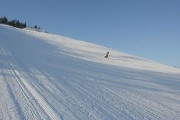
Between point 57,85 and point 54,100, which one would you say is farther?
point 57,85

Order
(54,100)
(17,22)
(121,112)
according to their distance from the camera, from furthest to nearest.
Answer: (17,22) < (54,100) < (121,112)

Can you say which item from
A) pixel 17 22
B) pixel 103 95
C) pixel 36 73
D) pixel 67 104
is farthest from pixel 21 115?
pixel 17 22

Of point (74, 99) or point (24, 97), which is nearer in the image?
point (24, 97)

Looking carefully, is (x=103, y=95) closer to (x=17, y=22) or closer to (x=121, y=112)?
(x=121, y=112)

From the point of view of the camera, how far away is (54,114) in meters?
6.06

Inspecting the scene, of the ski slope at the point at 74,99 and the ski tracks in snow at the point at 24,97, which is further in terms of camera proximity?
the ski slope at the point at 74,99

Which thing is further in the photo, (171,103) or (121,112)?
(171,103)

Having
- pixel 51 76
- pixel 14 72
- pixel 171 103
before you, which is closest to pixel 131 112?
pixel 171 103

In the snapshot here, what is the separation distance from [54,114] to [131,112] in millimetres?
2121

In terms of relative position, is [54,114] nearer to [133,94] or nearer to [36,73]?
[133,94]

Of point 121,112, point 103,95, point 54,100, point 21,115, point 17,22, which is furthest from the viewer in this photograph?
point 17,22

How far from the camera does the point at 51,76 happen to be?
10766 millimetres

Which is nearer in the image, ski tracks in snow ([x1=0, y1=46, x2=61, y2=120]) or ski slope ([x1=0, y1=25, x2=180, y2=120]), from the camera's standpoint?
ski tracks in snow ([x1=0, y1=46, x2=61, y2=120])

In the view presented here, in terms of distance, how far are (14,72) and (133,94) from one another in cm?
479
